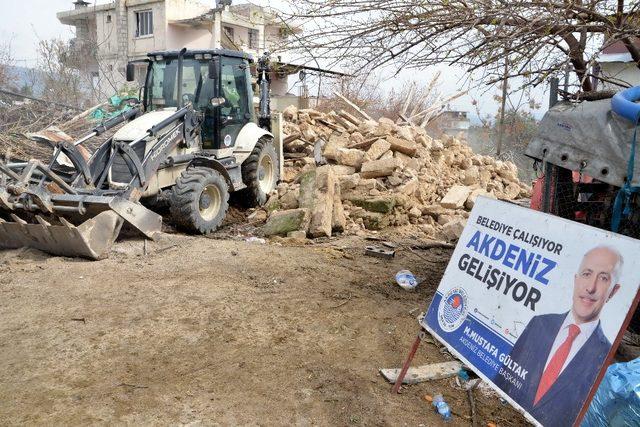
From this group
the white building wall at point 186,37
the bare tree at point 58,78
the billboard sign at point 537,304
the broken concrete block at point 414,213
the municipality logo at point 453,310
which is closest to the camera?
the billboard sign at point 537,304

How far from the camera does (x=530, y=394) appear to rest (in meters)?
2.42

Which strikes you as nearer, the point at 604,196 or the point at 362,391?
the point at 362,391

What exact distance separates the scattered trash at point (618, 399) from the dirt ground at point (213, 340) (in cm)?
75

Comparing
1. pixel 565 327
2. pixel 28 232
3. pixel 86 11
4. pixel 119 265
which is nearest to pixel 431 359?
pixel 565 327

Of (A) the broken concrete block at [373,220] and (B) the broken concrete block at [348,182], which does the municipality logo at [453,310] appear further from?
(B) the broken concrete block at [348,182]

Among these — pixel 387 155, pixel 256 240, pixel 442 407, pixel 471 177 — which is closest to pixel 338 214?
pixel 256 240

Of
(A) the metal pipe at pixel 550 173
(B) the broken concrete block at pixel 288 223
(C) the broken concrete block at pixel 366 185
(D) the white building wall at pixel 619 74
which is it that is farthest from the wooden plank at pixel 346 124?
(A) the metal pipe at pixel 550 173

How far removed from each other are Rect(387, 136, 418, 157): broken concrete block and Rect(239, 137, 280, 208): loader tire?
2511 mm

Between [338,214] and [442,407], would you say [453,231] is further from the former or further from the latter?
[442,407]

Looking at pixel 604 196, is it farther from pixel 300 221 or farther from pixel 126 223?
pixel 126 223

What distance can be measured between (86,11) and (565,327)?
34.0 m

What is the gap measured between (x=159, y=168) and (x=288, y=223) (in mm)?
2110

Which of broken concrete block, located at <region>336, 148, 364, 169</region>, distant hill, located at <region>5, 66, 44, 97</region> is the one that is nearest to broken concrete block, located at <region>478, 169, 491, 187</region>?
→ broken concrete block, located at <region>336, 148, 364, 169</region>

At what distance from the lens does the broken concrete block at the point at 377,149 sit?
10.1 metres
